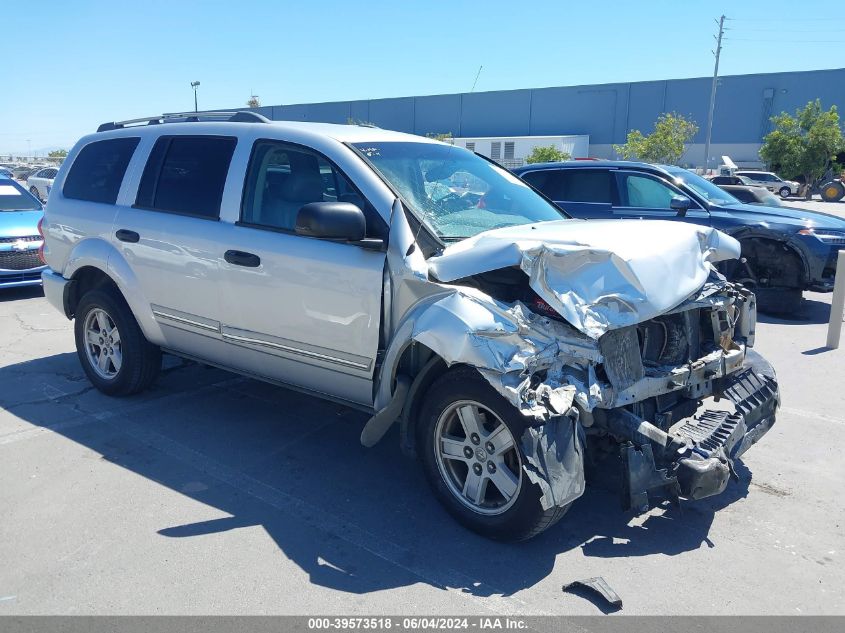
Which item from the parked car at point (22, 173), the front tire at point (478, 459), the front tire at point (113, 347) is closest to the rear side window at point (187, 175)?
the front tire at point (113, 347)

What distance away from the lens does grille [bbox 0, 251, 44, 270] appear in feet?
32.6

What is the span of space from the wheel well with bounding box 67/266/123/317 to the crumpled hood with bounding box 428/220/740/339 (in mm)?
3147

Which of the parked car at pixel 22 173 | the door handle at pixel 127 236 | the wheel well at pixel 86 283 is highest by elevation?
the door handle at pixel 127 236

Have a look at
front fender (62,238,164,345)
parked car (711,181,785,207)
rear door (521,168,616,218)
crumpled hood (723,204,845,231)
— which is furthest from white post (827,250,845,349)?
front fender (62,238,164,345)

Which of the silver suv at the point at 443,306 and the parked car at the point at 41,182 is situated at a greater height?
the silver suv at the point at 443,306

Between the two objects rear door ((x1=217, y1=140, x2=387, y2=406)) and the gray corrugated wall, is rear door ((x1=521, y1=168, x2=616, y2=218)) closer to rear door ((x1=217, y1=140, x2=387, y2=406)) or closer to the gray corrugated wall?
rear door ((x1=217, y1=140, x2=387, y2=406))

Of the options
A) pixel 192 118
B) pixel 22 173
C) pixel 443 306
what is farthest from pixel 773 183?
pixel 22 173

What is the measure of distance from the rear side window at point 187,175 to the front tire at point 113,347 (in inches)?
33.8

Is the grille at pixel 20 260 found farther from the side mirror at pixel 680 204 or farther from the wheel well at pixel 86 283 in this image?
the side mirror at pixel 680 204

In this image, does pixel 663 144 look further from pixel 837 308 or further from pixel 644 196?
pixel 837 308

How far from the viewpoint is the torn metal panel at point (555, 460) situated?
10.6 ft

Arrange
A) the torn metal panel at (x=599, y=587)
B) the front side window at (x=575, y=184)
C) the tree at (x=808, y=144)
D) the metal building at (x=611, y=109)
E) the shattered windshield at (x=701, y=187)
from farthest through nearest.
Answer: the metal building at (x=611, y=109) < the tree at (x=808, y=144) < the front side window at (x=575, y=184) < the shattered windshield at (x=701, y=187) < the torn metal panel at (x=599, y=587)

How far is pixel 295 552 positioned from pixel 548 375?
1.53m

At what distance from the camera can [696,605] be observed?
125 inches
